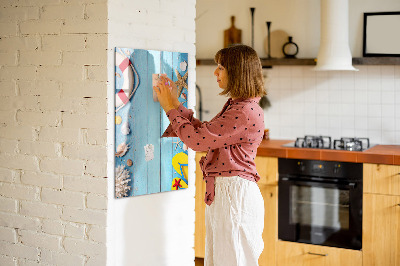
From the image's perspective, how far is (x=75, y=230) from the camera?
9.28 ft

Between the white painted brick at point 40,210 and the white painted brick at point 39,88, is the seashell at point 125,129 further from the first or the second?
the white painted brick at point 40,210

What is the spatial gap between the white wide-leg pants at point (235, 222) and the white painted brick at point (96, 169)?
1.77 feet

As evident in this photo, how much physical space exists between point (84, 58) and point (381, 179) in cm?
213

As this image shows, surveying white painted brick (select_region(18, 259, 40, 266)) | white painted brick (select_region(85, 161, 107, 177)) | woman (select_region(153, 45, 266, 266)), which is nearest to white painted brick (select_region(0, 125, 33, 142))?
white painted brick (select_region(85, 161, 107, 177))

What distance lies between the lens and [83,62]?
2.73 meters

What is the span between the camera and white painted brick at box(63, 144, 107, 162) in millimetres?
2717

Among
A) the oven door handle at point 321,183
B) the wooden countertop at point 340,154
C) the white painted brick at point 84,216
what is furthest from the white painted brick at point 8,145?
the oven door handle at point 321,183

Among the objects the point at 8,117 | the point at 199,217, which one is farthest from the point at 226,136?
the point at 199,217

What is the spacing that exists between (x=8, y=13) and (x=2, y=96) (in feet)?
1.43

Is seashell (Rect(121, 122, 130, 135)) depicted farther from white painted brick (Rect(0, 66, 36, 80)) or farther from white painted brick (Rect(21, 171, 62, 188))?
white painted brick (Rect(0, 66, 36, 80))

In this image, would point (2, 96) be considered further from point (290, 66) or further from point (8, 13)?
point (290, 66)

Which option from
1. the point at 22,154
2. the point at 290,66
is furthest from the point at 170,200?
the point at 290,66

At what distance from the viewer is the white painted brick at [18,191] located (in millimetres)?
2959

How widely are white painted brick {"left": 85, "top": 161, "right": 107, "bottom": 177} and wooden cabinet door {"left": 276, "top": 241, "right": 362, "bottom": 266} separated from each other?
1875mm
